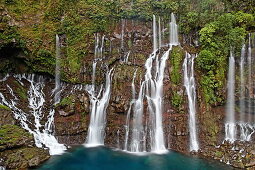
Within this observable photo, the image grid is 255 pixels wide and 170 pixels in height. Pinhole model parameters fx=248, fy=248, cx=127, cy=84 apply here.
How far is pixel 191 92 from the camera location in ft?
63.6

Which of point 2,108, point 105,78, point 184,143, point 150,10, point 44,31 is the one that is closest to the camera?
point 2,108

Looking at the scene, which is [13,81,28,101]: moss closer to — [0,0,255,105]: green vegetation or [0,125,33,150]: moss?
[0,0,255,105]: green vegetation

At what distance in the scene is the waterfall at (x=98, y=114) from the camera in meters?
19.1

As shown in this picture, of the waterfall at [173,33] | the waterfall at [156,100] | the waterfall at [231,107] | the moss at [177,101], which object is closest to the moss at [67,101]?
the waterfall at [156,100]

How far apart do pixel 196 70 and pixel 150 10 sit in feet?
30.6

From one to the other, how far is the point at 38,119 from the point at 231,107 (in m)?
15.0

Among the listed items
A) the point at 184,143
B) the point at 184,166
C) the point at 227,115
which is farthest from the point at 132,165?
the point at 227,115

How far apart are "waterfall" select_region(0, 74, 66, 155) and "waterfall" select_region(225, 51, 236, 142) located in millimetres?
12326

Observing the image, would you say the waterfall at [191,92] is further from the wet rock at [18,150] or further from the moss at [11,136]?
the moss at [11,136]

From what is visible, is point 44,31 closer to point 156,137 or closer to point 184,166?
point 156,137

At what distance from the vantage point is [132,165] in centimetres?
1556

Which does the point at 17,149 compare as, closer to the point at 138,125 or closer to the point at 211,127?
the point at 138,125

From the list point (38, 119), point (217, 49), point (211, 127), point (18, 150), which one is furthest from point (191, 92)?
point (18, 150)

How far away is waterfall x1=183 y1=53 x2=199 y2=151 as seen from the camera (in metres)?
18.3
